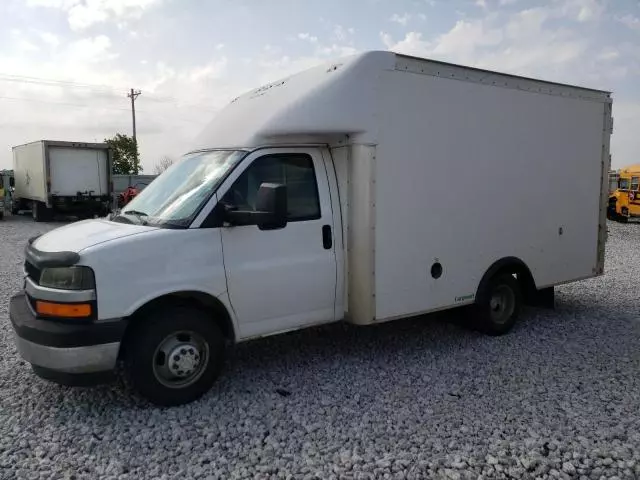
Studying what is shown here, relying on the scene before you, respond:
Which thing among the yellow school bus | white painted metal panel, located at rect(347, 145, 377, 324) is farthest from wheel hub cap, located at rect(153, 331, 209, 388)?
the yellow school bus

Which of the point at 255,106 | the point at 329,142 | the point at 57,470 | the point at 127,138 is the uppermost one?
the point at 127,138

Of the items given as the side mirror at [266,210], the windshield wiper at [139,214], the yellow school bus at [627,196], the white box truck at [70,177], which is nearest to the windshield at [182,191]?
the windshield wiper at [139,214]

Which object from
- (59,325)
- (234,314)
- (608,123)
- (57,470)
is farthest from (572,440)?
(608,123)

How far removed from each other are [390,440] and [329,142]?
2.73m

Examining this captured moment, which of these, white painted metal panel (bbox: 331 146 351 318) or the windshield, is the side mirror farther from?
white painted metal panel (bbox: 331 146 351 318)

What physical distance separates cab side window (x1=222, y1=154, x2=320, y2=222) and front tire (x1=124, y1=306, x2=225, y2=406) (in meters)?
1.04

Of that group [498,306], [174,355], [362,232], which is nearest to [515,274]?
[498,306]

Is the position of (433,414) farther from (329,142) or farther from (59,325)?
(59,325)

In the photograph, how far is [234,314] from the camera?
4492 millimetres

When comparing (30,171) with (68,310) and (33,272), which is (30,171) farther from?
(68,310)

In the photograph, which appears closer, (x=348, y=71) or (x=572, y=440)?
(x=572, y=440)

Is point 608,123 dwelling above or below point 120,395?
above

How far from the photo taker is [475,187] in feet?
18.9

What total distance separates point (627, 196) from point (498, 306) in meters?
22.5
